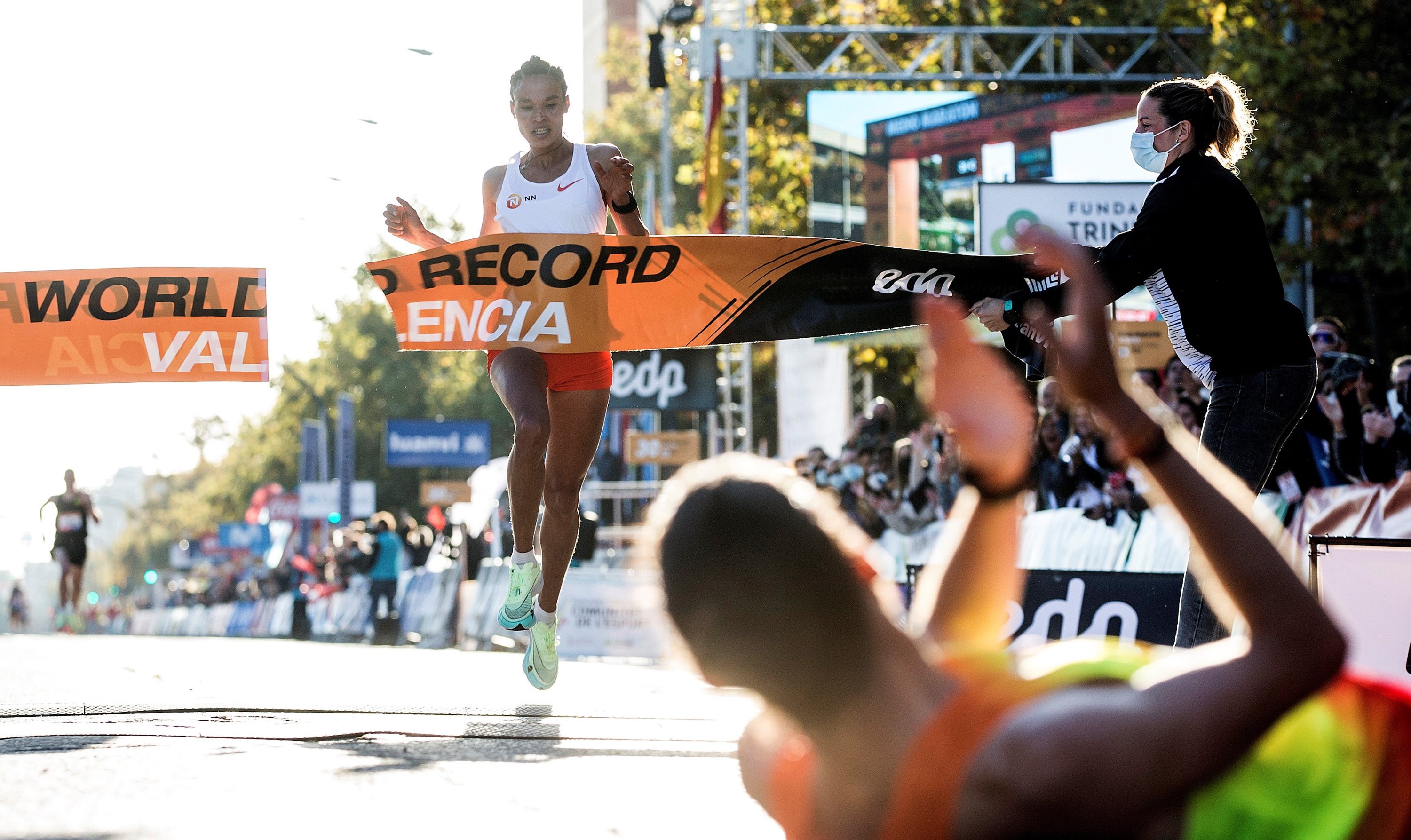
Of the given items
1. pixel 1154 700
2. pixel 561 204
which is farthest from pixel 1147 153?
pixel 1154 700

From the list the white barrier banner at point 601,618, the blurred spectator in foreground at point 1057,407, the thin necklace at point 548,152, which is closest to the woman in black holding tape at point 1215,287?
the thin necklace at point 548,152

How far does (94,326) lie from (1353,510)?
279 inches

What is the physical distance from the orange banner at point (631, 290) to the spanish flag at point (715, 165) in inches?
609

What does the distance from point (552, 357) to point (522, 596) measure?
930mm

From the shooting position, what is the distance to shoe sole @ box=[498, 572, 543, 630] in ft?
18.4

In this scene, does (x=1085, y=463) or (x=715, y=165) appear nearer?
(x=1085, y=463)

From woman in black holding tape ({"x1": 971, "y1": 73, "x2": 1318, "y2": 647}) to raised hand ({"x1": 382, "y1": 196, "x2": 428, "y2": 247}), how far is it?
2469 mm

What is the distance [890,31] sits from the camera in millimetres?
18969

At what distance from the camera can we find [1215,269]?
159 inches

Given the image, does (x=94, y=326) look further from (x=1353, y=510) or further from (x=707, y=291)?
(x=1353, y=510)

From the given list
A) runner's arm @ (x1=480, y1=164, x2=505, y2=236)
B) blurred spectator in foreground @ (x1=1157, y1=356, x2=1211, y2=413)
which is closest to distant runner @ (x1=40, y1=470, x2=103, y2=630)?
blurred spectator in foreground @ (x1=1157, y1=356, x2=1211, y2=413)

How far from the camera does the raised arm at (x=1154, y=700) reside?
1.34 m

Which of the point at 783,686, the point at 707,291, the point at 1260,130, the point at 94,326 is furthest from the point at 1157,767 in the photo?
the point at 1260,130

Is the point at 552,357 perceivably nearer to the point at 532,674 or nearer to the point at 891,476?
the point at 532,674
